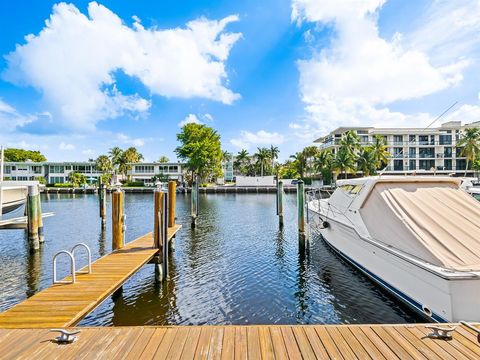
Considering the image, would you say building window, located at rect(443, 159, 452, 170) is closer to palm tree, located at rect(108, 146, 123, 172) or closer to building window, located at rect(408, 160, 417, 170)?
building window, located at rect(408, 160, 417, 170)

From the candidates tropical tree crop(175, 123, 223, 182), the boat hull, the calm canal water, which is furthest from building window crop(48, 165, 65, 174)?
the boat hull

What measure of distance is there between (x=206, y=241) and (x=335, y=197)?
749cm

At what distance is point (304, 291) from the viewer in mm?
9148

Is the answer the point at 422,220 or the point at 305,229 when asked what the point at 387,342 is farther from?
the point at 305,229

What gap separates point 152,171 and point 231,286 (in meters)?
74.4

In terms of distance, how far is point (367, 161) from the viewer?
56.9 m

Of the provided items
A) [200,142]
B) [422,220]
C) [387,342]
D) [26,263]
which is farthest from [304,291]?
[200,142]

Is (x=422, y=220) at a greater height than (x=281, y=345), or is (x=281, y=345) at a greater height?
(x=422, y=220)

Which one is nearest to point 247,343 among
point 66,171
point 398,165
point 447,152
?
point 398,165

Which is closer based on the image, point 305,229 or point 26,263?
point 26,263

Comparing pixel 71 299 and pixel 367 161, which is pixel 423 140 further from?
pixel 71 299

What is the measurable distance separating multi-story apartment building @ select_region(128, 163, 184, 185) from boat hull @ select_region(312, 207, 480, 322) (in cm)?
7245

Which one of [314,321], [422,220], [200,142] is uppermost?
[200,142]

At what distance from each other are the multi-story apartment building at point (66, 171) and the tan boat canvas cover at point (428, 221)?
72720 mm
